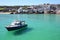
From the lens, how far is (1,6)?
10075 centimetres

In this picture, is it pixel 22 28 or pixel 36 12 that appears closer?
pixel 22 28

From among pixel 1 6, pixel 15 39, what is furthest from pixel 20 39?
pixel 1 6

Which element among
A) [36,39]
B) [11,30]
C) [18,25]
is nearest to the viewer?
[36,39]

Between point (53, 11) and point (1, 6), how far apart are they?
42.7 meters

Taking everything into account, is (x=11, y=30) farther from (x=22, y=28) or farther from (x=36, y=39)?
(x=36, y=39)

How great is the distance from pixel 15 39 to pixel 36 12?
59339 millimetres

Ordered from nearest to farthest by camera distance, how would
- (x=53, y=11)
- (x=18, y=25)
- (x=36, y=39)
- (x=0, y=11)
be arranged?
1. (x=36, y=39)
2. (x=18, y=25)
3. (x=53, y=11)
4. (x=0, y=11)

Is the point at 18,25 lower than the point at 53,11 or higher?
higher

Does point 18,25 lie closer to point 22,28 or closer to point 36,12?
point 22,28

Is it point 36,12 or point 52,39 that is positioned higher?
point 52,39

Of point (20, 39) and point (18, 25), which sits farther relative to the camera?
point (18, 25)

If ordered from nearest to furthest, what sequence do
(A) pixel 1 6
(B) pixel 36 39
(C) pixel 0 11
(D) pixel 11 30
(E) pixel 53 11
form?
1. (B) pixel 36 39
2. (D) pixel 11 30
3. (E) pixel 53 11
4. (C) pixel 0 11
5. (A) pixel 1 6

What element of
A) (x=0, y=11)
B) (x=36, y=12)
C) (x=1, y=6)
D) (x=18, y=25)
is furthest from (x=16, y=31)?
(x=1, y=6)

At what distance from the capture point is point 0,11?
279 ft
